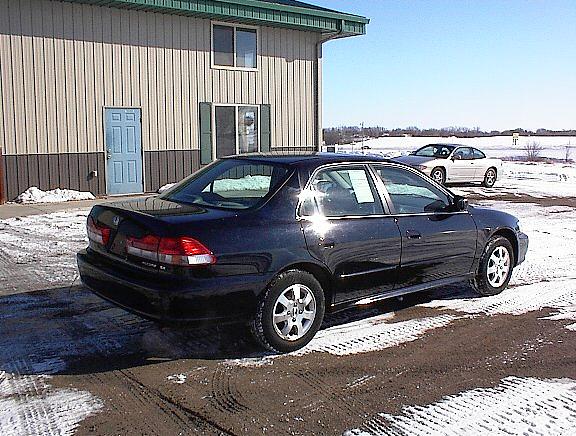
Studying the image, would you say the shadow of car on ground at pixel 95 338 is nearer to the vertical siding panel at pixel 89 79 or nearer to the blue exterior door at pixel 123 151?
the vertical siding panel at pixel 89 79

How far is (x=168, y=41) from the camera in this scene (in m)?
15.9

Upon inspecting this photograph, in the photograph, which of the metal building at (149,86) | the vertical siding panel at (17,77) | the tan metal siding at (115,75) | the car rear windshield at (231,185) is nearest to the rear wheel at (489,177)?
the metal building at (149,86)

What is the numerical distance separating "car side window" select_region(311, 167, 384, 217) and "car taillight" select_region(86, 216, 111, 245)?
1.64 metres

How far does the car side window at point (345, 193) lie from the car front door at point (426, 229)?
190 millimetres

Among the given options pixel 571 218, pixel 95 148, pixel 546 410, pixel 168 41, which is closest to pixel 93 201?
pixel 95 148

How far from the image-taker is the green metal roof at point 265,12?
14.8 m

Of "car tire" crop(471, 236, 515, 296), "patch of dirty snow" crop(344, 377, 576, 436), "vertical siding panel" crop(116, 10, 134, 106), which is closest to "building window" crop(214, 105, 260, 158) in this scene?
"vertical siding panel" crop(116, 10, 134, 106)

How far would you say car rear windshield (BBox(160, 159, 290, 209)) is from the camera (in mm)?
5191

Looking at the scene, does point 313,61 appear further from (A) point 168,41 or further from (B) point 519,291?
(B) point 519,291

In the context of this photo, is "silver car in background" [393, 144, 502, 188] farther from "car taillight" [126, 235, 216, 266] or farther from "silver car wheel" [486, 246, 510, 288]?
"car taillight" [126, 235, 216, 266]

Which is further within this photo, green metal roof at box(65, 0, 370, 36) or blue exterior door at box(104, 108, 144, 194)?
blue exterior door at box(104, 108, 144, 194)

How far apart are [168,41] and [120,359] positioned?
1229cm

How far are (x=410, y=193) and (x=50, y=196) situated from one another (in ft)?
33.8

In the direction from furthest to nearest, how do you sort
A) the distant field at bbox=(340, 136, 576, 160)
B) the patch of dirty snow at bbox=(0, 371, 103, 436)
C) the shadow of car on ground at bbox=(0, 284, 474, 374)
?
the distant field at bbox=(340, 136, 576, 160)
the shadow of car on ground at bbox=(0, 284, 474, 374)
the patch of dirty snow at bbox=(0, 371, 103, 436)
